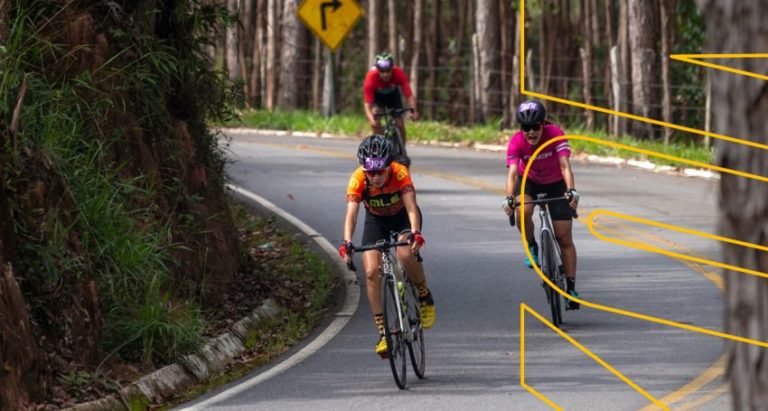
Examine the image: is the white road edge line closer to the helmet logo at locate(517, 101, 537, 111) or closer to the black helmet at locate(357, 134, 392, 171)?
the black helmet at locate(357, 134, 392, 171)

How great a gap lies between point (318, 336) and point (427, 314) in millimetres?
1775

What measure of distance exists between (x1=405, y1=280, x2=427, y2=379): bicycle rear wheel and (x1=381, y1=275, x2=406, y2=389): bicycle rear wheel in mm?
121

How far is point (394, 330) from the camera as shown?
34.9 ft

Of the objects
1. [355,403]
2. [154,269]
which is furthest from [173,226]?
[355,403]

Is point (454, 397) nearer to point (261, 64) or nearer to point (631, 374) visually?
point (631, 374)

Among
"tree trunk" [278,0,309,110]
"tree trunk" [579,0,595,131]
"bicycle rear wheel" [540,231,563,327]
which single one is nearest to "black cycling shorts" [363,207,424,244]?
"bicycle rear wheel" [540,231,563,327]

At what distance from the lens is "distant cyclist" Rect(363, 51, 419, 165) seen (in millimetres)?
21266

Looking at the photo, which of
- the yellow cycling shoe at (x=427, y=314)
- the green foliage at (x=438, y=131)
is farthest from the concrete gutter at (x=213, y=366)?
the green foliage at (x=438, y=131)

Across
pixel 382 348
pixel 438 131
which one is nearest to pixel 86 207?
pixel 382 348

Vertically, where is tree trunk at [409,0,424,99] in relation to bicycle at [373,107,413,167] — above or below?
above

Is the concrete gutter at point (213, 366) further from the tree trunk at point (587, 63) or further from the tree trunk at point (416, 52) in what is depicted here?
the tree trunk at point (416, 52)

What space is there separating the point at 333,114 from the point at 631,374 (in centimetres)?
2703

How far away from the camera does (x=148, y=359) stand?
11336 millimetres

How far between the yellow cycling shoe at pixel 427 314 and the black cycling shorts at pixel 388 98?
411 inches
